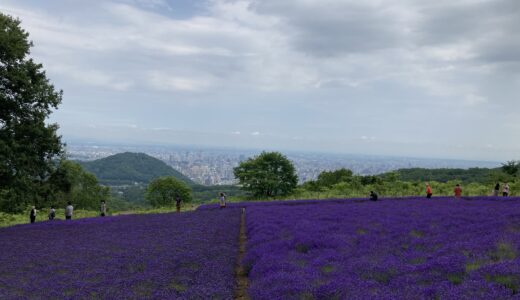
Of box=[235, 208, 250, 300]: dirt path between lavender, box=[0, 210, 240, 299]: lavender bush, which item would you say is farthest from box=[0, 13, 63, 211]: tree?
box=[235, 208, 250, 300]: dirt path between lavender

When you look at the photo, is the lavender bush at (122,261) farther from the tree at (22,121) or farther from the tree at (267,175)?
the tree at (267,175)

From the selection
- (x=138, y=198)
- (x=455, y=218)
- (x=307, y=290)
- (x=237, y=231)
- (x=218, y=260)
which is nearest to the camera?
(x=307, y=290)

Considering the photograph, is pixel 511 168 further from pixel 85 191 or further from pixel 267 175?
pixel 85 191

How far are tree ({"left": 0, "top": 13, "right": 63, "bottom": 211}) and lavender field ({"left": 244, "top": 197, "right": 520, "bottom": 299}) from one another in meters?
18.1

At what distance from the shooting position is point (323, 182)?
7750 cm

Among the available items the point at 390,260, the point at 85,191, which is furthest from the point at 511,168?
the point at 85,191

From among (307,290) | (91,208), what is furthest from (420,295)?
(91,208)

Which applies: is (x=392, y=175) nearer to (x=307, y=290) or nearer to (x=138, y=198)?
(x=307, y=290)

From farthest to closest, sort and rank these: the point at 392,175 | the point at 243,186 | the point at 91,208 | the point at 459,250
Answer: the point at 91,208
the point at 243,186
the point at 392,175
the point at 459,250

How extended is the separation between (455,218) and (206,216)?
60.3 feet

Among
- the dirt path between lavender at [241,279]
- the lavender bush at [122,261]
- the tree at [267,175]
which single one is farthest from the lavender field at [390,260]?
the tree at [267,175]

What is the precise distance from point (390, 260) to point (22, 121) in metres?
27.5

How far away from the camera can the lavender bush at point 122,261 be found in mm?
11641

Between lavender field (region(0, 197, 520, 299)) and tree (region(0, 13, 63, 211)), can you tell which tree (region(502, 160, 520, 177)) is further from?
tree (region(0, 13, 63, 211))
